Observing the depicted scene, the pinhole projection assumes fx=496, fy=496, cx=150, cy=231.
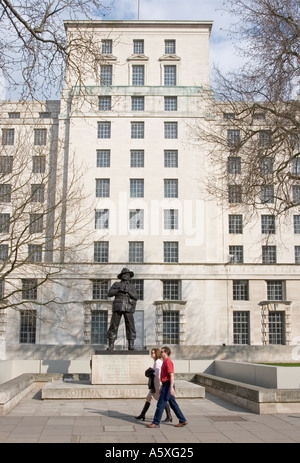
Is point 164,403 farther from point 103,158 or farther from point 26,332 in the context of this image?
point 103,158

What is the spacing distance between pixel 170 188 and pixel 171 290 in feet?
31.1

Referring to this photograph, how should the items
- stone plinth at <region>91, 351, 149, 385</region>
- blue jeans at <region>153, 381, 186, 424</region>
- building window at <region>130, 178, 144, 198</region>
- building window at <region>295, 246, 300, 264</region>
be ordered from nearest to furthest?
blue jeans at <region>153, 381, 186, 424</region> → stone plinth at <region>91, 351, 149, 385</region> → building window at <region>295, 246, 300, 264</region> → building window at <region>130, 178, 144, 198</region>

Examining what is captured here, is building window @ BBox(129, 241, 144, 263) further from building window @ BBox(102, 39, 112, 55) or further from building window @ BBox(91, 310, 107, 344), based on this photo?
building window @ BBox(102, 39, 112, 55)

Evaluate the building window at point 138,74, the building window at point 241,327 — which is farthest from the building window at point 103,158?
the building window at point 241,327

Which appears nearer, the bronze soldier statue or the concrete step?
the concrete step

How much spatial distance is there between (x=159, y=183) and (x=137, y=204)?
9.48 feet

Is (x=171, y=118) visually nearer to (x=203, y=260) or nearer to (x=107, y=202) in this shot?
(x=107, y=202)

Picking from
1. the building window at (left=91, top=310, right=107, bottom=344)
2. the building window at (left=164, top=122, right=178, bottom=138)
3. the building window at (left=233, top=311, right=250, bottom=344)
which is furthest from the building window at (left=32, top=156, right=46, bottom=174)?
the building window at (left=233, top=311, right=250, bottom=344)

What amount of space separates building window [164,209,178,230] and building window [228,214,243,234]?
541 centimetres

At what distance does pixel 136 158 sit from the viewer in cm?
4738

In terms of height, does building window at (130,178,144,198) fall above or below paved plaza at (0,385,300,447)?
above

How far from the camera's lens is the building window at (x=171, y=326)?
142 feet

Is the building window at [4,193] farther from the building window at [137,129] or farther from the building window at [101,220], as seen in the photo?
the building window at [137,129]

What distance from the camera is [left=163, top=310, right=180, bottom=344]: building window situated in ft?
142
